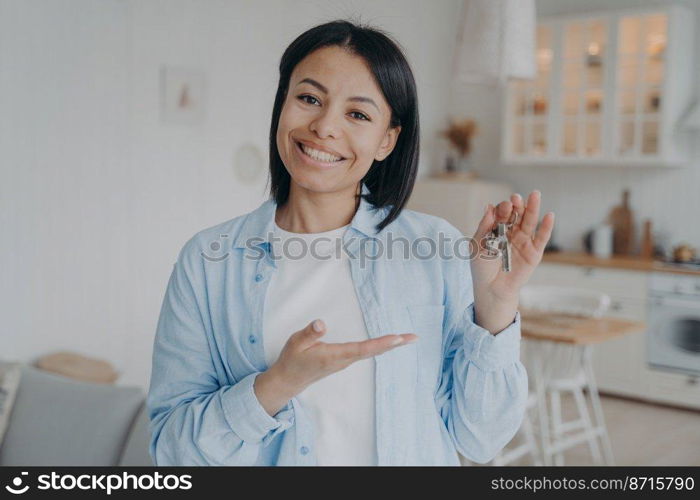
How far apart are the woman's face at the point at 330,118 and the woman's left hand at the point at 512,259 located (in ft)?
0.63

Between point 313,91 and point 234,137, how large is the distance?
3.61 meters

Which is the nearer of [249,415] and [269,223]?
[249,415]

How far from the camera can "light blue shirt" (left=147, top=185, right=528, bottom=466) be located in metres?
1.02

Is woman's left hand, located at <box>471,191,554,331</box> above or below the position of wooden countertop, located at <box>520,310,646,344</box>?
above

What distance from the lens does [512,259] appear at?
1.00m

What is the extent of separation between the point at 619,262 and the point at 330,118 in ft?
15.4

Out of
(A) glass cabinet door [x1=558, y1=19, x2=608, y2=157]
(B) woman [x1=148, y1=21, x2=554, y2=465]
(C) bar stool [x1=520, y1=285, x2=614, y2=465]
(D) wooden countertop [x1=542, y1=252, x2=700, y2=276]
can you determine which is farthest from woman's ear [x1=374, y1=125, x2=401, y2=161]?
(A) glass cabinet door [x1=558, y1=19, x2=608, y2=157]

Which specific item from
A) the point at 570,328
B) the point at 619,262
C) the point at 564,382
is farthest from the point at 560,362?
the point at 619,262

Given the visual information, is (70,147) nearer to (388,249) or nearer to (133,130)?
(133,130)

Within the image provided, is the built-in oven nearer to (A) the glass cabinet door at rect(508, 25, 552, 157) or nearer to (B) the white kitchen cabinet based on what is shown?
(B) the white kitchen cabinet

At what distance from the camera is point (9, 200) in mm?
3436

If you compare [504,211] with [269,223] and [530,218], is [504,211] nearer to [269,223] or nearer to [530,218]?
[530,218]

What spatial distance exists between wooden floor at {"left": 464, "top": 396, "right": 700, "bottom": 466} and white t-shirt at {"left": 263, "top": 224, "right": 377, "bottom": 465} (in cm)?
280
